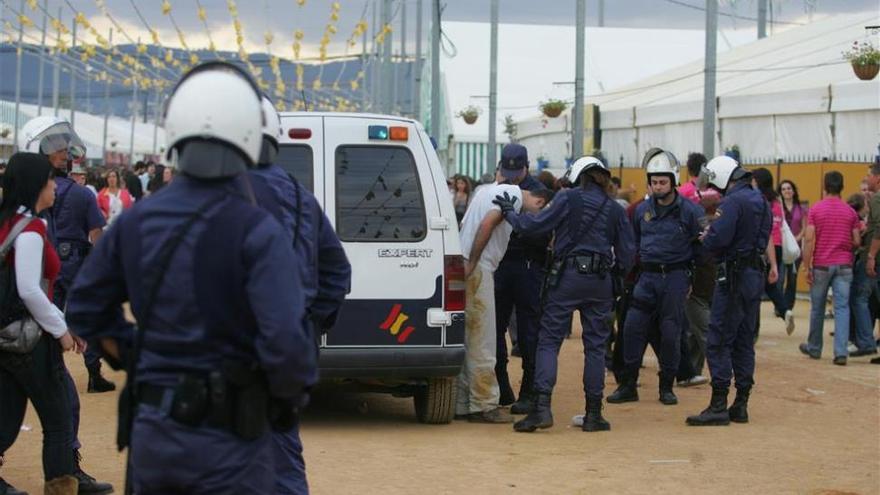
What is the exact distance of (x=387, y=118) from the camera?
10.7m

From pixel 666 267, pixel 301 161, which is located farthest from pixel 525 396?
pixel 301 161

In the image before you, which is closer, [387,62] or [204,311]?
[204,311]

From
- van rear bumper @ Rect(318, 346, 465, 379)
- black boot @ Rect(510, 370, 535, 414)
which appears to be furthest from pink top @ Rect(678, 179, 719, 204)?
van rear bumper @ Rect(318, 346, 465, 379)

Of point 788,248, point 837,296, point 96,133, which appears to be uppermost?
point 96,133

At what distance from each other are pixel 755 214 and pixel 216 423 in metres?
7.40

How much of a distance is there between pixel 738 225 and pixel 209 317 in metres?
7.28

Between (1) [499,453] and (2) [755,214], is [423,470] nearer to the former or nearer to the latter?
(1) [499,453]

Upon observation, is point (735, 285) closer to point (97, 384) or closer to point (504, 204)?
point (504, 204)

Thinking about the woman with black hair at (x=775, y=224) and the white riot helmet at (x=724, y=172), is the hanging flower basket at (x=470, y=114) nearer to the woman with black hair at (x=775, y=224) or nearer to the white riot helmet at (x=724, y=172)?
the woman with black hair at (x=775, y=224)

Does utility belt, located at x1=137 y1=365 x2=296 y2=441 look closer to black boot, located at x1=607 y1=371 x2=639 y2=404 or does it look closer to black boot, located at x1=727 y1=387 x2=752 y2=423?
black boot, located at x1=727 y1=387 x2=752 y2=423

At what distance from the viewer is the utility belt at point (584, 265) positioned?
35.1 ft

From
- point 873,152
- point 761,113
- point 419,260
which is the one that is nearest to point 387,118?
point 419,260

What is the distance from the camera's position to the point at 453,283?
10.6m

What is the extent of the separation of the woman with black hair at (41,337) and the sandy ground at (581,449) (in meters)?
0.94
